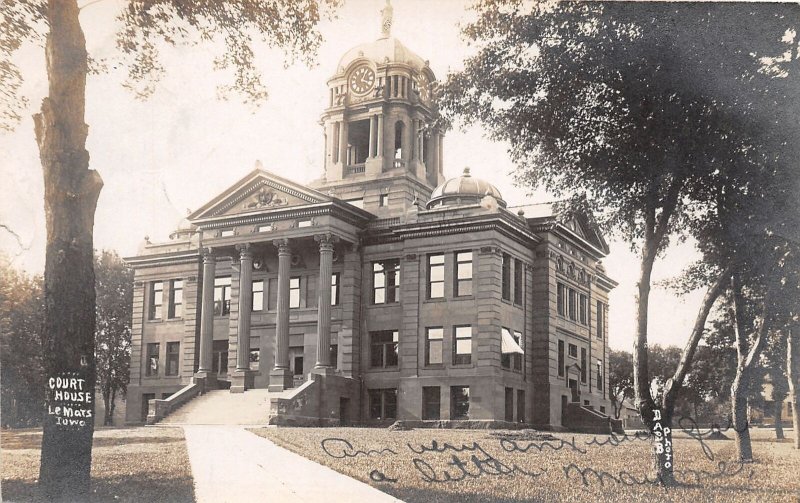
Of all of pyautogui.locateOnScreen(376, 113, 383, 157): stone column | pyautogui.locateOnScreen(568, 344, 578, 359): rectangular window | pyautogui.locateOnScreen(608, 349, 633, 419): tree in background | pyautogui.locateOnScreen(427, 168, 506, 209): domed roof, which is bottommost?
pyautogui.locateOnScreen(608, 349, 633, 419): tree in background

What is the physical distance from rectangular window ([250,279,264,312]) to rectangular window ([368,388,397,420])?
6.43 metres

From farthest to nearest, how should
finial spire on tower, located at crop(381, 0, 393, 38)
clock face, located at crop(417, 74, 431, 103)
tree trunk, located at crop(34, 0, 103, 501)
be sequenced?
clock face, located at crop(417, 74, 431, 103)
finial spire on tower, located at crop(381, 0, 393, 38)
tree trunk, located at crop(34, 0, 103, 501)

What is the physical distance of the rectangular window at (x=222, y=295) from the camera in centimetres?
3691

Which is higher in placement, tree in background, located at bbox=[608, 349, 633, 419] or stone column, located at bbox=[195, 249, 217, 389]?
stone column, located at bbox=[195, 249, 217, 389]

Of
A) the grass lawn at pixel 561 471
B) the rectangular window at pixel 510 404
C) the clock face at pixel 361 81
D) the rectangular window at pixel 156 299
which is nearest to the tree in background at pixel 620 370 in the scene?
the grass lawn at pixel 561 471

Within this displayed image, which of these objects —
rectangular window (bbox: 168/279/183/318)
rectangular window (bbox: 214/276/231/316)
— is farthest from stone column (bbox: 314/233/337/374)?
rectangular window (bbox: 168/279/183/318)

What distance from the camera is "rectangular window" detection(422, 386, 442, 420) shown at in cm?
3125

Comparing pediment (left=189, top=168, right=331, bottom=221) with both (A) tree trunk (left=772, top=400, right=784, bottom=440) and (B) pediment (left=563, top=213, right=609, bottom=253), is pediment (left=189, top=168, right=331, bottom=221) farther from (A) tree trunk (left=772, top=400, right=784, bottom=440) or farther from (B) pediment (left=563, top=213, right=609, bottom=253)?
(A) tree trunk (left=772, top=400, right=784, bottom=440)

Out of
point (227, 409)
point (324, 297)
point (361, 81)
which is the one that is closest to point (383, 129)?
point (361, 81)

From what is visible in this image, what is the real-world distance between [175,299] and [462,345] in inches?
532

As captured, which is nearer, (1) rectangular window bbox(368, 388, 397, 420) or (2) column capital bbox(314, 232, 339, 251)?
(1) rectangular window bbox(368, 388, 397, 420)

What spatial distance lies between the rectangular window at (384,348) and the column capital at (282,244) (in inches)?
185

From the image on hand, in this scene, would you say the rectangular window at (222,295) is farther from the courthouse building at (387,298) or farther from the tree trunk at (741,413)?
the tree trunk at (741,413)

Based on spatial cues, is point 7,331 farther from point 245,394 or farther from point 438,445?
point 245,394
